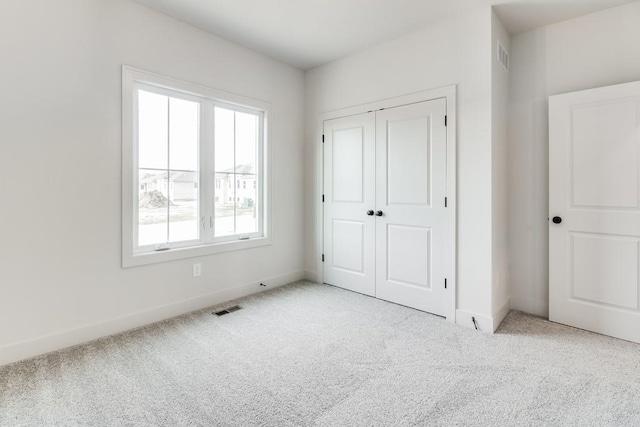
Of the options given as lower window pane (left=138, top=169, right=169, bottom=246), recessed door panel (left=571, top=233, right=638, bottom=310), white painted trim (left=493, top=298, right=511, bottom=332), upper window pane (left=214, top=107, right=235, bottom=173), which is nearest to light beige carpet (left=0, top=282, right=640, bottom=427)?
white painted trim (left=493, top=298, right=511, bottom=332)

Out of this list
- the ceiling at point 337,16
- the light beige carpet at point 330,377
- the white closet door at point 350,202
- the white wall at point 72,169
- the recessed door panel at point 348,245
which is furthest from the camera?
the recessed door panel at point 348,245

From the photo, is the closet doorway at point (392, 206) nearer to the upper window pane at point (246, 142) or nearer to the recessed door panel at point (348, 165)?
the recessed door panel at point (348, 165)

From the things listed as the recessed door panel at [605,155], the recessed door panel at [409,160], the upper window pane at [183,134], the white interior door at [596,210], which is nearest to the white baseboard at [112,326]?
the upper window pane at [183,134]

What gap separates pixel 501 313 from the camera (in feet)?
9.45

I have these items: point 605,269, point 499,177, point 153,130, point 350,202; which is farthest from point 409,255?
point 153,130

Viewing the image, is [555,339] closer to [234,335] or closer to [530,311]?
[530,311]

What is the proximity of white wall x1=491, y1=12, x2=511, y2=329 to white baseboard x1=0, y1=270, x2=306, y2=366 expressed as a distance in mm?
2475

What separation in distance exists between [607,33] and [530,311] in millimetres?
2544

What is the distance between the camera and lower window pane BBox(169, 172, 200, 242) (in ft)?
9.84

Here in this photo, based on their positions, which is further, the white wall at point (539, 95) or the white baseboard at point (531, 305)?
the white baseboard at point (531, 305)

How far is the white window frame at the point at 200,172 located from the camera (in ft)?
8.62

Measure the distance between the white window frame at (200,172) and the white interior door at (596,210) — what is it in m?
2.92

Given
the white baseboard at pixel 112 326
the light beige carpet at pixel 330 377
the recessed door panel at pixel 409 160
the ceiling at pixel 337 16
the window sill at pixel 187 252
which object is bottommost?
the light beige carpet at pixel 330 377

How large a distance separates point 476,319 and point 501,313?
13.5 inches
